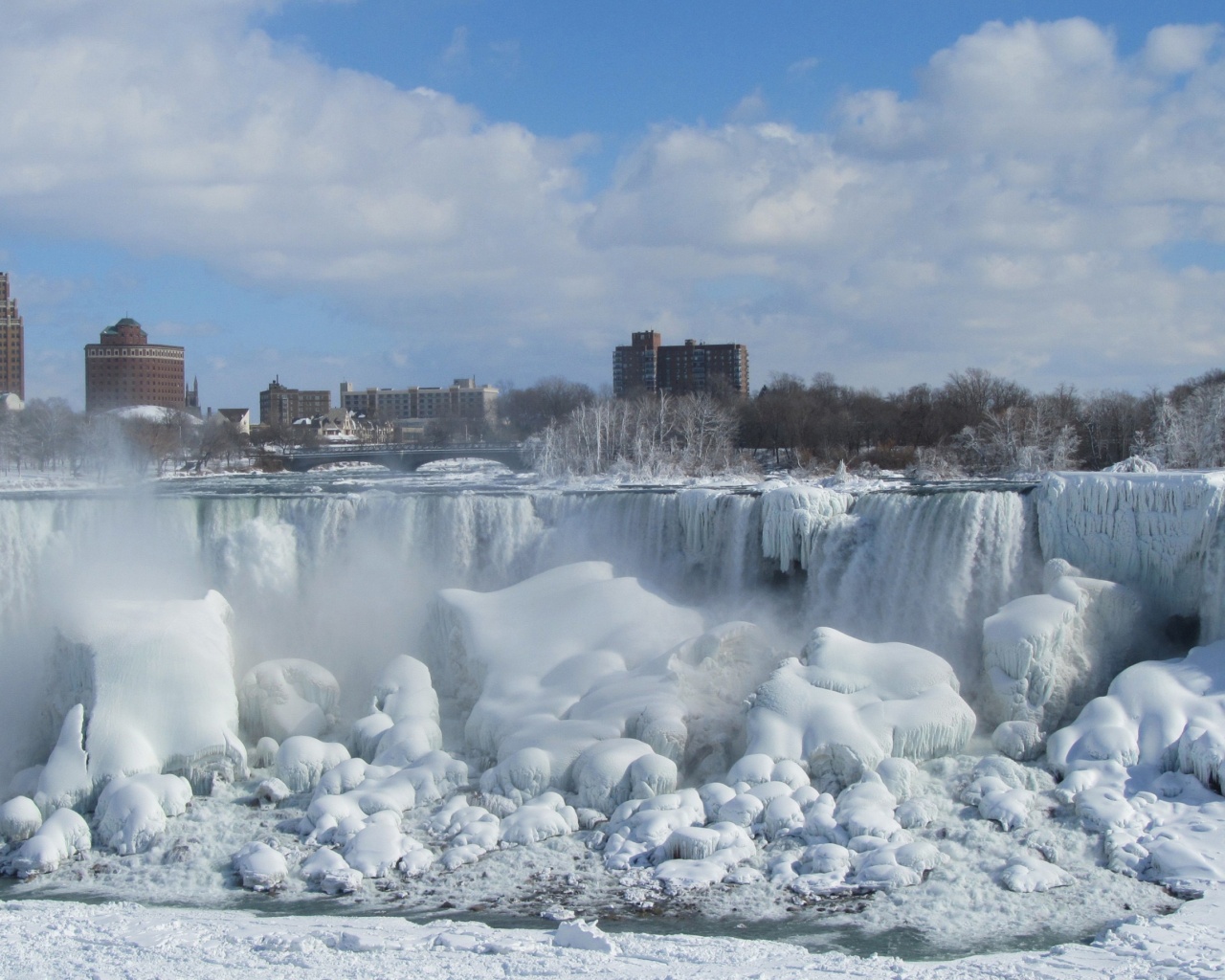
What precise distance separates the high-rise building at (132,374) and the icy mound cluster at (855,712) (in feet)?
271

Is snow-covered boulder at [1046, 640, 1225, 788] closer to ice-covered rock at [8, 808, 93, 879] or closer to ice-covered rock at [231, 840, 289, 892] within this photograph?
Answer: ice-covered rock at [231, 840, 289, 892]

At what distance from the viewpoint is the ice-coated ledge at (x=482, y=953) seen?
9.62 meters

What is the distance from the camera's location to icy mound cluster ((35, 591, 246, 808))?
1498 centimetres

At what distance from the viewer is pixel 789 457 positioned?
46.7 meters

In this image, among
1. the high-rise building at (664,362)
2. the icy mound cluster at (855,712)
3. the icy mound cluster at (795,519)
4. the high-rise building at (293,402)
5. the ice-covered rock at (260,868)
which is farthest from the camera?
the high-rise building at (293,402)

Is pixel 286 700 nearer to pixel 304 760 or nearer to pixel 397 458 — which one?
pixel 304 760

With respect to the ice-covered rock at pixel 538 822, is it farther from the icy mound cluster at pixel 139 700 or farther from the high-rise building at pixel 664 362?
the high-rise building at pixel 664 362

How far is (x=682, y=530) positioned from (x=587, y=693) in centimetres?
622

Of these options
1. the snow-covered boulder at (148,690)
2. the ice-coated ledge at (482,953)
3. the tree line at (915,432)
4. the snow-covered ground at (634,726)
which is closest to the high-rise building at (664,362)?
the tree line at (915,432)

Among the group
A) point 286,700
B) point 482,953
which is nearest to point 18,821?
point 286,700

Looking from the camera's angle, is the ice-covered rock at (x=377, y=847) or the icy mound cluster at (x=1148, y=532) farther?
the icy mound cluster at (x=1148, y=532)

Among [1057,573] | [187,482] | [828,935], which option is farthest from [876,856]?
[187,482]

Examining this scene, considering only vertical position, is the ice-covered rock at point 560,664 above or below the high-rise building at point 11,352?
below

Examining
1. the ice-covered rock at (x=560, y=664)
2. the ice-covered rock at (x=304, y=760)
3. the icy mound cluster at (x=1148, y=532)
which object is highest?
the icy mound cluster at (x=1148, y=532)
